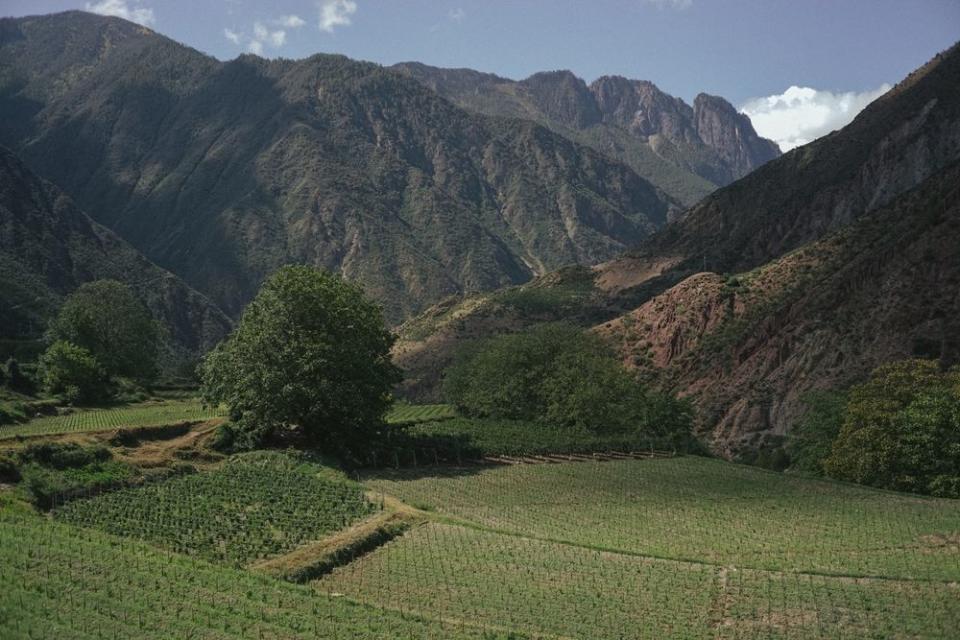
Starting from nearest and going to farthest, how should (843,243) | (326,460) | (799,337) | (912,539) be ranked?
(912,539) → (326,460) → (799,337) → (843,243)

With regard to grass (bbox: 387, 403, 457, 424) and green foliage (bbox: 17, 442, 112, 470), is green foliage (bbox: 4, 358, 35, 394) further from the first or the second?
green foliage (bbox: 17, 442, 112, 470)

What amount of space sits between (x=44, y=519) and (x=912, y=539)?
4046 centimetres

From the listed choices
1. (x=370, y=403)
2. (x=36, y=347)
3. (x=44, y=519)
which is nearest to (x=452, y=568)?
(x=44, y=519)

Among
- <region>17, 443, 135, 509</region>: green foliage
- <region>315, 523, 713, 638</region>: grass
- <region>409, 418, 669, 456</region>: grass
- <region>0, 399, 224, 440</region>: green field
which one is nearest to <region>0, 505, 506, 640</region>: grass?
<region>315, 523, 713, 638</region>: grass

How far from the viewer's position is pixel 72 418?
70.1 metres

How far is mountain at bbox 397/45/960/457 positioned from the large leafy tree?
149 ft

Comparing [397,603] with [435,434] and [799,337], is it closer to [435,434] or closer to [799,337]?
[435,434]

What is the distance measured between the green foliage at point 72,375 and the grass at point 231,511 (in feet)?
114

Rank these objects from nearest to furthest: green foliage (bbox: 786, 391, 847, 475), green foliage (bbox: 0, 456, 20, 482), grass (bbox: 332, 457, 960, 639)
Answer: grass (bbox: 332, 457, 960, 639) → green foliage (bbox: 0, 456, 20, 482) → green foliage (bbox: 786, 391, 847, 475)

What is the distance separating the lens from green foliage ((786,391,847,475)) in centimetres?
7138

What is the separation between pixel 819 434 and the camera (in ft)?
240

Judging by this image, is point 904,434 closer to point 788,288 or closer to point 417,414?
point 417,414

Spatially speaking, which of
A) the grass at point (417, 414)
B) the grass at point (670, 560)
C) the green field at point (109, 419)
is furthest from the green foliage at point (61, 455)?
the grass at point (417, 414)

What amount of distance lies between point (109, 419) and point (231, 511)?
1183 inches
